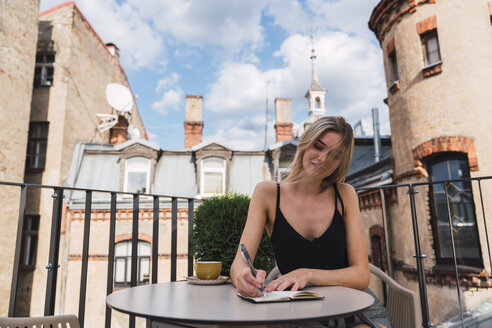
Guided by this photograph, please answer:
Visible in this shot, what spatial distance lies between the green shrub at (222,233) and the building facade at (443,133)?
630 cm

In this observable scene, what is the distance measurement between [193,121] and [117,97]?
3926 mm

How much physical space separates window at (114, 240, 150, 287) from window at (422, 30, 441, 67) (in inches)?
438

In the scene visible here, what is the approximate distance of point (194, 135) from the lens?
15250mm

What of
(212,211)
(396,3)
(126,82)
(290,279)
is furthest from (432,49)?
(126,82)

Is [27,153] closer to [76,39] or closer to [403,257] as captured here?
[76,39]

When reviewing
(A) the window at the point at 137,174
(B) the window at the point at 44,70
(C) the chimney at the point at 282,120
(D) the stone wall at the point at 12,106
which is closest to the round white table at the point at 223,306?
(A) the window at the point at 137,174

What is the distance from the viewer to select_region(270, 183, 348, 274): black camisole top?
1739 mm

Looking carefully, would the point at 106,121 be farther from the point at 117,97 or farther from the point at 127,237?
the point at 127,237

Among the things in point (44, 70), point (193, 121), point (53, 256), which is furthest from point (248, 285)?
point (44, 70)

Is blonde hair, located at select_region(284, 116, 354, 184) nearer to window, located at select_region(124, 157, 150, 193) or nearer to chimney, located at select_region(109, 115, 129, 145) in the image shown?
window, located at select_region(124, 157, 150, 193)

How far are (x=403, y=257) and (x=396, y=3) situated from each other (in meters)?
7.56

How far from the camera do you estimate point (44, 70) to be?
14.0 m

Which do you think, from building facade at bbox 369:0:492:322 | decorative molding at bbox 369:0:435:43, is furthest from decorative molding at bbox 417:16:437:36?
decorative molding at bbox 369:0:435:43

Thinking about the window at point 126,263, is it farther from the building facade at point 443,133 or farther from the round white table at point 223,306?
the round white table at point 223,306
